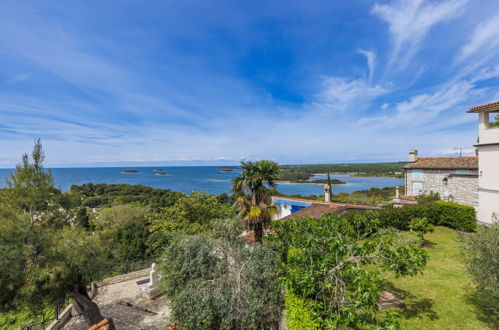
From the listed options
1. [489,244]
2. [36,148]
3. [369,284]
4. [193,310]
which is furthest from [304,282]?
[36,148]

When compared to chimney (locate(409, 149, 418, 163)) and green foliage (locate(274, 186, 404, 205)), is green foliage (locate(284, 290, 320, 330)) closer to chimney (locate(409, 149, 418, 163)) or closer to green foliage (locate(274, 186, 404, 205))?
green foliage (locate(274, 186, 404, 205))

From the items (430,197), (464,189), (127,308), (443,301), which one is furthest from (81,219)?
(430,197)

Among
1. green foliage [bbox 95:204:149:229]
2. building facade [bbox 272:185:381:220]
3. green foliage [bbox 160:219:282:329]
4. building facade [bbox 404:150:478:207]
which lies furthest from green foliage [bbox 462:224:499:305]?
green foliage [bbox 95:204:149:229]

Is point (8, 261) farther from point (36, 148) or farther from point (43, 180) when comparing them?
point (36, 148)

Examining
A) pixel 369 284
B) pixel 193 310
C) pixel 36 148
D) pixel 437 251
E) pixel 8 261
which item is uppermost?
pixel 36 148

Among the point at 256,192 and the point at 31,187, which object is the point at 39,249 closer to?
the point at 31,187

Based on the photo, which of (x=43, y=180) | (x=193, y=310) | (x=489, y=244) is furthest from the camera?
(x=43, y=180)

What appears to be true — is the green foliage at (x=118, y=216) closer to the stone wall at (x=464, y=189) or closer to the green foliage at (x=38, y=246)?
the green foliage at (x=38, y=246)
